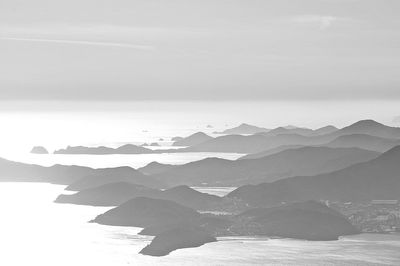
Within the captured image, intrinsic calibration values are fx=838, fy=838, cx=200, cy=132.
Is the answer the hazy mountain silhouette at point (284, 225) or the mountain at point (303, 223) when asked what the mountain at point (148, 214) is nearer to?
the hazy mountain silhouette at point (284, 225)

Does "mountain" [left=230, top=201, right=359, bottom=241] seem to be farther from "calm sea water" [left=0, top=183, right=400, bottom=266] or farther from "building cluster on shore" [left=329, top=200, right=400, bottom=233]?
"building cluster on shore" [left=329, top=200, right=400, bottom=233]

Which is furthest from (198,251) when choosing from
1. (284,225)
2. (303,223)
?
(303,223)

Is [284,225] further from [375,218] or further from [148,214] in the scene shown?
[148,214]

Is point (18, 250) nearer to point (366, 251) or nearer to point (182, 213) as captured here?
point (182, 213)

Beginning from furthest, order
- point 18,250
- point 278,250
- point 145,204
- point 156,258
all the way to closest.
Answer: point 145,204, point 18,250, point 278,250, point 156,258

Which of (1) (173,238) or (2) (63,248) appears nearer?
(1) (173,238)

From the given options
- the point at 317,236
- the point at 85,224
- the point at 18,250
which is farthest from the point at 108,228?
the point at 317,236

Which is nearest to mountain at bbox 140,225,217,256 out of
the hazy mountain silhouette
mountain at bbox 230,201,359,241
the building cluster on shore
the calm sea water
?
the calm sea water
